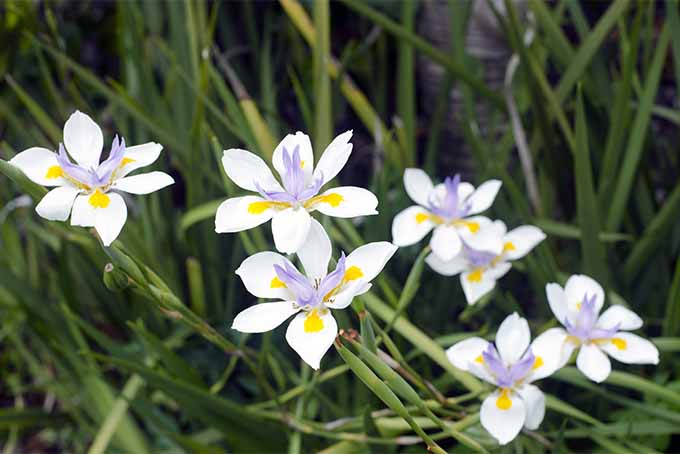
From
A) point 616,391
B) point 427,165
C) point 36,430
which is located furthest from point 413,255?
point 36,430

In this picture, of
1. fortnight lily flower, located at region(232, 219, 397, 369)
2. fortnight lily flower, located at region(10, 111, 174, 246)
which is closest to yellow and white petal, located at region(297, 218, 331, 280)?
fortnight lily flower, located at region(232, 219, 397, 369)

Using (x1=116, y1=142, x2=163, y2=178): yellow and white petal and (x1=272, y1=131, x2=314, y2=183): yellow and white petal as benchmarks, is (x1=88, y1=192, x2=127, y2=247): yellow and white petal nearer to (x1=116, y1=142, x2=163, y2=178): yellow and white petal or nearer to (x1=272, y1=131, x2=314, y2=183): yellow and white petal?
(x1=116, y1=142, x2=163, y2=178): yellow and white petal

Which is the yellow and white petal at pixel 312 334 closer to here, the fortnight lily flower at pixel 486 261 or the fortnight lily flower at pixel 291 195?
the fortnight lily flower at pixel 291 195

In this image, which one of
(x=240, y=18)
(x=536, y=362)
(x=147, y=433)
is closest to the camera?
(x=536, y=362)

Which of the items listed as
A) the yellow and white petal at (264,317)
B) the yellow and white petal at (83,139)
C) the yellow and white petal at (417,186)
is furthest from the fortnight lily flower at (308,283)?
the yellow and white petal at (417,186)

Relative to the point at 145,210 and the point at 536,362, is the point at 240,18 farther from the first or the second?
the point at 536,362

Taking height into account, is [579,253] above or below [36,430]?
above
